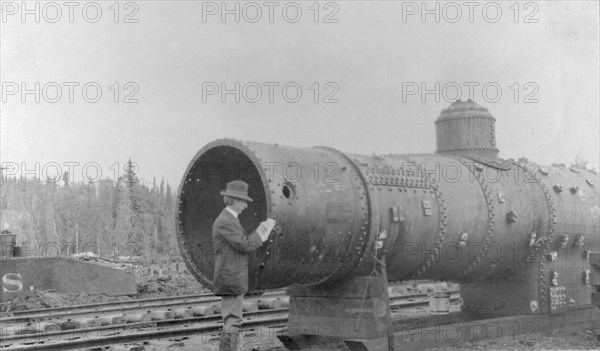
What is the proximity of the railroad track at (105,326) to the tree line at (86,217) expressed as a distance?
47.2 m

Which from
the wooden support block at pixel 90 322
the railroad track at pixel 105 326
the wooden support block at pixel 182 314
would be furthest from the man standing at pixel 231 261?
the wooden support block at pixel 182 314

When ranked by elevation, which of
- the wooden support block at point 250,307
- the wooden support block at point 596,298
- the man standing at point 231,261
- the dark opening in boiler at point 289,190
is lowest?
the wooden support block at point 250,307

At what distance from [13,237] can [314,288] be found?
12983mm

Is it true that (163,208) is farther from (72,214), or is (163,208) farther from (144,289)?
(144,289)

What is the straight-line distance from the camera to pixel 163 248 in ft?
234

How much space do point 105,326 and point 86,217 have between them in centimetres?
6696

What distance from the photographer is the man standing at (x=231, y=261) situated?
635cm

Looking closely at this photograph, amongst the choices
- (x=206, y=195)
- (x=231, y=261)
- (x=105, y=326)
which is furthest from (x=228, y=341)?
(x=105, y=326)

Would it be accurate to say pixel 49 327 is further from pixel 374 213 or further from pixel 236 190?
pixel 374 213

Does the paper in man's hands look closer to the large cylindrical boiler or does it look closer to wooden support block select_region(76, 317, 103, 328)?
the large cylindrical boiler

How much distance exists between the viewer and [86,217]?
73.9m

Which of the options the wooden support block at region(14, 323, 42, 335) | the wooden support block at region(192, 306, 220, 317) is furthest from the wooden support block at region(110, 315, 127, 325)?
the wooden support block at region(192, 306, 220, 317)

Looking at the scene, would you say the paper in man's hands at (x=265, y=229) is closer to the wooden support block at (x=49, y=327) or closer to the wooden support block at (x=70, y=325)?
the wooden support block at (x=49, y=327)

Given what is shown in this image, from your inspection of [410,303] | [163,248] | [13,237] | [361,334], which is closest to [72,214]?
[163,248]
